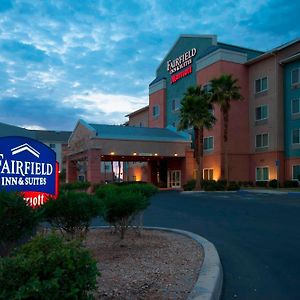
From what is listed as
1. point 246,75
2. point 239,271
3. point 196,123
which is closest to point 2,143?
point 239,271

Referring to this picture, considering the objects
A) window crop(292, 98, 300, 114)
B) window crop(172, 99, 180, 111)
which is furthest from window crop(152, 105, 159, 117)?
window crop(292, 98, 300, 114)

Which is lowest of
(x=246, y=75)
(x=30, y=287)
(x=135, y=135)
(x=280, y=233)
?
(x=280, y=233)

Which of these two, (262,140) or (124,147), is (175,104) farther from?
(262,140)

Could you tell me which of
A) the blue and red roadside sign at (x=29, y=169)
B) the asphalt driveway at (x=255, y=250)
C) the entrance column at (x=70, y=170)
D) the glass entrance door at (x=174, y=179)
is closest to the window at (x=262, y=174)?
the glass entrance door at (x=174, y=179)

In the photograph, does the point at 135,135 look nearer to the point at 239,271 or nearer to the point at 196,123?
the point at 196,123

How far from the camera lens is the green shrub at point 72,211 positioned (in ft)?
24.6

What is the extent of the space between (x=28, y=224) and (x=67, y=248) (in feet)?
6.19

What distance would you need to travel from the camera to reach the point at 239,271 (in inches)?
298

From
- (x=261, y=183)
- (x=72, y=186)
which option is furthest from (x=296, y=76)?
(x=72, y=186)

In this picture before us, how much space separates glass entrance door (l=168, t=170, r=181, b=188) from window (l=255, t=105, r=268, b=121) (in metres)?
11.7

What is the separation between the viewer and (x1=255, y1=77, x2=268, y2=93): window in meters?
46.2

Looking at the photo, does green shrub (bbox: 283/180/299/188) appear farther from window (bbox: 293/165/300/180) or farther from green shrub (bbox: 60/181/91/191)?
green shrub (bbox: 60/181/91/191)

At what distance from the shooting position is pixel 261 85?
46969mm

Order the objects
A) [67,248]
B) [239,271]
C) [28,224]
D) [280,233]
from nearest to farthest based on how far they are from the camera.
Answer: [67,248], [28,224], [239,271], [280,233]
